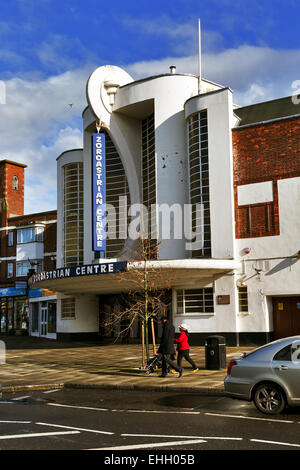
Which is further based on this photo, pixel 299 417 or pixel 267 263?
pixel 267 263

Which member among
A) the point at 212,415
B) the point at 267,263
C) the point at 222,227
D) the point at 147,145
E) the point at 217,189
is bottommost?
the point at 212,415

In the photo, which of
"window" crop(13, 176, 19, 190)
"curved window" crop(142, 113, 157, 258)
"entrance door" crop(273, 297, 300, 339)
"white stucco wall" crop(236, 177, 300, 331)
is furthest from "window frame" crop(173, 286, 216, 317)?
"window" crop(13, 176, 19, 190)

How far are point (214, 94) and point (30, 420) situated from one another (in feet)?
64.5

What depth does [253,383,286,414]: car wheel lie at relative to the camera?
882 centimetres

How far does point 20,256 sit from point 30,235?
81.5 inches

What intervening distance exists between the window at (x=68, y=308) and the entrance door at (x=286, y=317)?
42.6 feet

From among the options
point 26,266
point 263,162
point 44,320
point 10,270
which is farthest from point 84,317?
point 10,270

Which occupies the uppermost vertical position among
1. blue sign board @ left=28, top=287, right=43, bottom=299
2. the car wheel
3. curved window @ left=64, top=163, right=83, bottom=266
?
curved window @ left=64, top=163, right=83, bottom=266

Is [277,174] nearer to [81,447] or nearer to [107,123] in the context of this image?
[107,123]

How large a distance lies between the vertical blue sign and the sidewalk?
5926mm

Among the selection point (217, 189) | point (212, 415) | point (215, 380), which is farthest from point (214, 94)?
point (212, 415)

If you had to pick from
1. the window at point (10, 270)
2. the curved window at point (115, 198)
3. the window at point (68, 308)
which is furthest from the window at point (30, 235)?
the curved window at point (115, 198)

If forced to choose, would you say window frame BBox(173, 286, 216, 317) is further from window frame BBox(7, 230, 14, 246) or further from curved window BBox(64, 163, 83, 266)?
window frame BBox(7, 230, 14, 246)

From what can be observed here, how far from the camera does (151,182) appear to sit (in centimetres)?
2819
